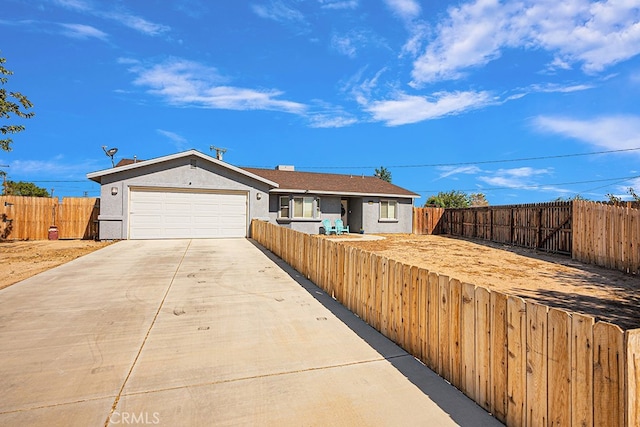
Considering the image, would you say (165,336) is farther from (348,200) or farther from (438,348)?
(348,200)

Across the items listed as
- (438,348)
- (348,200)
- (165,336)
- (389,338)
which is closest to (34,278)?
(165,336)

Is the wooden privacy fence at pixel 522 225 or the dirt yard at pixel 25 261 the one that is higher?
the wooden privacy fence at pixel 522 225

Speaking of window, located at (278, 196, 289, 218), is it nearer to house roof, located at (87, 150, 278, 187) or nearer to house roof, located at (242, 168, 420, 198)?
house roof, located at (242, 168, 420, 198)

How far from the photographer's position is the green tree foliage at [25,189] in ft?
114

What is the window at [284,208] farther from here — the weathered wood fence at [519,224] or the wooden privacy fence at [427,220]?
the weathered wood fence at [519,224]

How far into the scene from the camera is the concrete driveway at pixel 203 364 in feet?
8.07

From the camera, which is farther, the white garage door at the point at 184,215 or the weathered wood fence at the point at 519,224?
the white garage door at the point at 184,215

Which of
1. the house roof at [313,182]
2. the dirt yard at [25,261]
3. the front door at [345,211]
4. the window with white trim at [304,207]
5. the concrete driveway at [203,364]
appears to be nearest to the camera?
the concrete driveway at [203,364]

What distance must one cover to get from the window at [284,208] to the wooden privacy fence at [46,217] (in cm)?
989

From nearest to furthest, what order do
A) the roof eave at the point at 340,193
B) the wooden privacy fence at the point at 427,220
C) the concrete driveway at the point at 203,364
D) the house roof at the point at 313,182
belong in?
the concrete driveway at the point at 203,364 → the house roof at the point at 313,182 → the roof eave at the point at 340,193 → the wooden privacy fence at the point at 427,220

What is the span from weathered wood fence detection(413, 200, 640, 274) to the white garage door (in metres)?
14.4

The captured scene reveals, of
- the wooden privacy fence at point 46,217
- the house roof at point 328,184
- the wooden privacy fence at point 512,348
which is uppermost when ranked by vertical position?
the house roof at point 328,184

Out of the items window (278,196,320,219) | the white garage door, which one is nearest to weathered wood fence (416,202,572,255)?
window (278,196,320,219)

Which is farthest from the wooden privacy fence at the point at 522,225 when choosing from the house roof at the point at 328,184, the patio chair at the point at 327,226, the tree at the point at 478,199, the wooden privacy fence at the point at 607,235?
the tree at the point at 478,199
